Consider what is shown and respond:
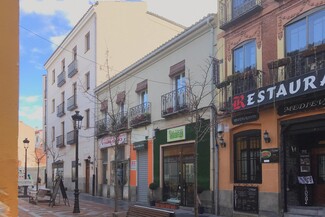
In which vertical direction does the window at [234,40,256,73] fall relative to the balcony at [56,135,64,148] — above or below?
above

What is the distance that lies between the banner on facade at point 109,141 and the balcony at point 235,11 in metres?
10.4

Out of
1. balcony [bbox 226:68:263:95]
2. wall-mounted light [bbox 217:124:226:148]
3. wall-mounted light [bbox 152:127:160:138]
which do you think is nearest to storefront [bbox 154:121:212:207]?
wall-mounted light [bbox 152:127:160:138]

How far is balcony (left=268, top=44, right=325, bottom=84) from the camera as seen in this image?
36.7 ft

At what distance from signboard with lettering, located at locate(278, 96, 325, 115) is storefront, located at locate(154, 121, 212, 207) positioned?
150 inches

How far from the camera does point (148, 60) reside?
2139 cm

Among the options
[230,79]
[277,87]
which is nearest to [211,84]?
[230,79]

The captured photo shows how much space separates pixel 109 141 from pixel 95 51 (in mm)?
6962

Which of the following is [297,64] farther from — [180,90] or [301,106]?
[180,90]

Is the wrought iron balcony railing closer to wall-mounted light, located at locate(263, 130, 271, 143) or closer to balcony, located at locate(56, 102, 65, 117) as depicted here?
balcony, located at locate(56, 102, 65, 117)

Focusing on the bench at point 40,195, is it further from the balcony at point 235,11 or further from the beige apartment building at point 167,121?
the balcony at point 235,11

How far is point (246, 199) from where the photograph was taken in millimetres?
13719

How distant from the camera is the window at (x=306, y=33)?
451 inches
